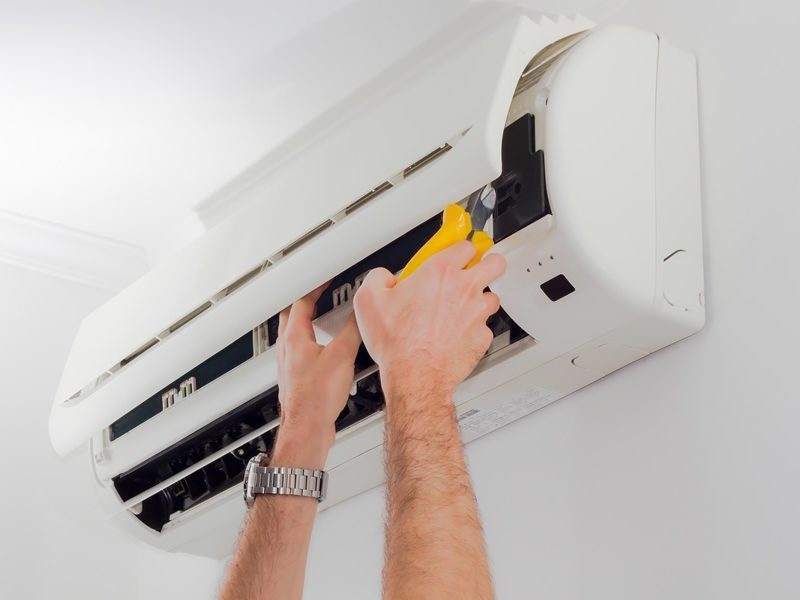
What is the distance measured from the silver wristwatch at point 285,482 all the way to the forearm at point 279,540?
0.01 metres

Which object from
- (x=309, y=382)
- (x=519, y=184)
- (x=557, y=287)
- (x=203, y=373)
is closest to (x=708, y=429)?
(x=557, y=287)

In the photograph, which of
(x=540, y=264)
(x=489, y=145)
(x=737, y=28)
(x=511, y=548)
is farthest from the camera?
(x=511, y=548)

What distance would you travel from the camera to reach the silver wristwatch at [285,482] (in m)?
1.37

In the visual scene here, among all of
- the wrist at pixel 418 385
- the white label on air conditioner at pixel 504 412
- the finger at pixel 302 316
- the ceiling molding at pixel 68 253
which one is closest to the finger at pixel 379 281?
the wrist at pixel 418 385

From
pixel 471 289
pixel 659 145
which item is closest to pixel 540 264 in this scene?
pixel 471 289

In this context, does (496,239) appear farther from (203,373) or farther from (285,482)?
(203,373)

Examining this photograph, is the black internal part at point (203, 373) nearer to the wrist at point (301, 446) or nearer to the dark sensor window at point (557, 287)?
the wrist at point (301, 446)

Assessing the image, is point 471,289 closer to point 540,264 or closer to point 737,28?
point 540,264

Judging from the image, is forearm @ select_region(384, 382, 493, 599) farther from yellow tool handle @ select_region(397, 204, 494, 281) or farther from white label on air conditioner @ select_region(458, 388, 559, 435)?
white label on air conditioner @ select_region(458, 388, 559, 435)

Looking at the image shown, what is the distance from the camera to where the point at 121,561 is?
7.47 feet

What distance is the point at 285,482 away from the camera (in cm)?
137

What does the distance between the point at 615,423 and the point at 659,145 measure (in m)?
0.37

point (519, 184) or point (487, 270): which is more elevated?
point (519, 184)

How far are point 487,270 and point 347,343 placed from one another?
295 millimetres
